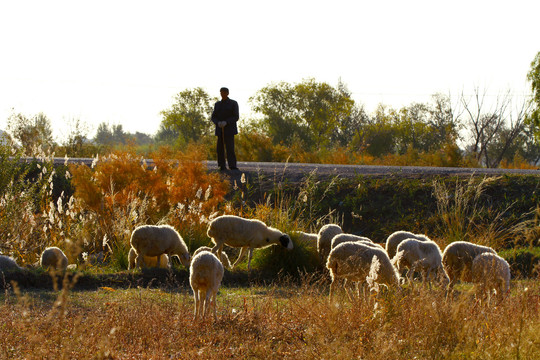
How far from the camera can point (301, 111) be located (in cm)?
5325

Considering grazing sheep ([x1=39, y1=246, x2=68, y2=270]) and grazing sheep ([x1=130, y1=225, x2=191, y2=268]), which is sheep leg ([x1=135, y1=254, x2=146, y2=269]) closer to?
grazing sheep ([x1=130, y1=225, x2=191, y2=268])

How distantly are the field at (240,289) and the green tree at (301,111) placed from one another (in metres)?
34.7

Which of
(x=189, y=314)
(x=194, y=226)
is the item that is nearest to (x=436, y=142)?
(x=194, y=226)

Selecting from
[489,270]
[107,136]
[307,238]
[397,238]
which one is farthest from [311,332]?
[107,136]

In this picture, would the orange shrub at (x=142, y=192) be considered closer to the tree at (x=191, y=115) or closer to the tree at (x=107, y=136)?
the tree at (x=107, y=136)

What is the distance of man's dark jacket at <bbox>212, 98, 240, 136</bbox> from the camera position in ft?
55.6

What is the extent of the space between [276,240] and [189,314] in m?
3.44

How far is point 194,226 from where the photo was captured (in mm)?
12070

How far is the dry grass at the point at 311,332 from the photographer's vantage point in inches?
221

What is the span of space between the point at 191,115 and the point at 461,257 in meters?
47.8

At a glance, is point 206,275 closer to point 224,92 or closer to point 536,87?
point 224,92

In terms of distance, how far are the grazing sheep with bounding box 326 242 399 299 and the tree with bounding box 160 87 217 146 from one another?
47229 millimetres

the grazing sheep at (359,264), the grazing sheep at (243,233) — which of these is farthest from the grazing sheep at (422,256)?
the grazing sheep at (243,233)

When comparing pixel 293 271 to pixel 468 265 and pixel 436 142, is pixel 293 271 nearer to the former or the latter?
pixel 468 265
